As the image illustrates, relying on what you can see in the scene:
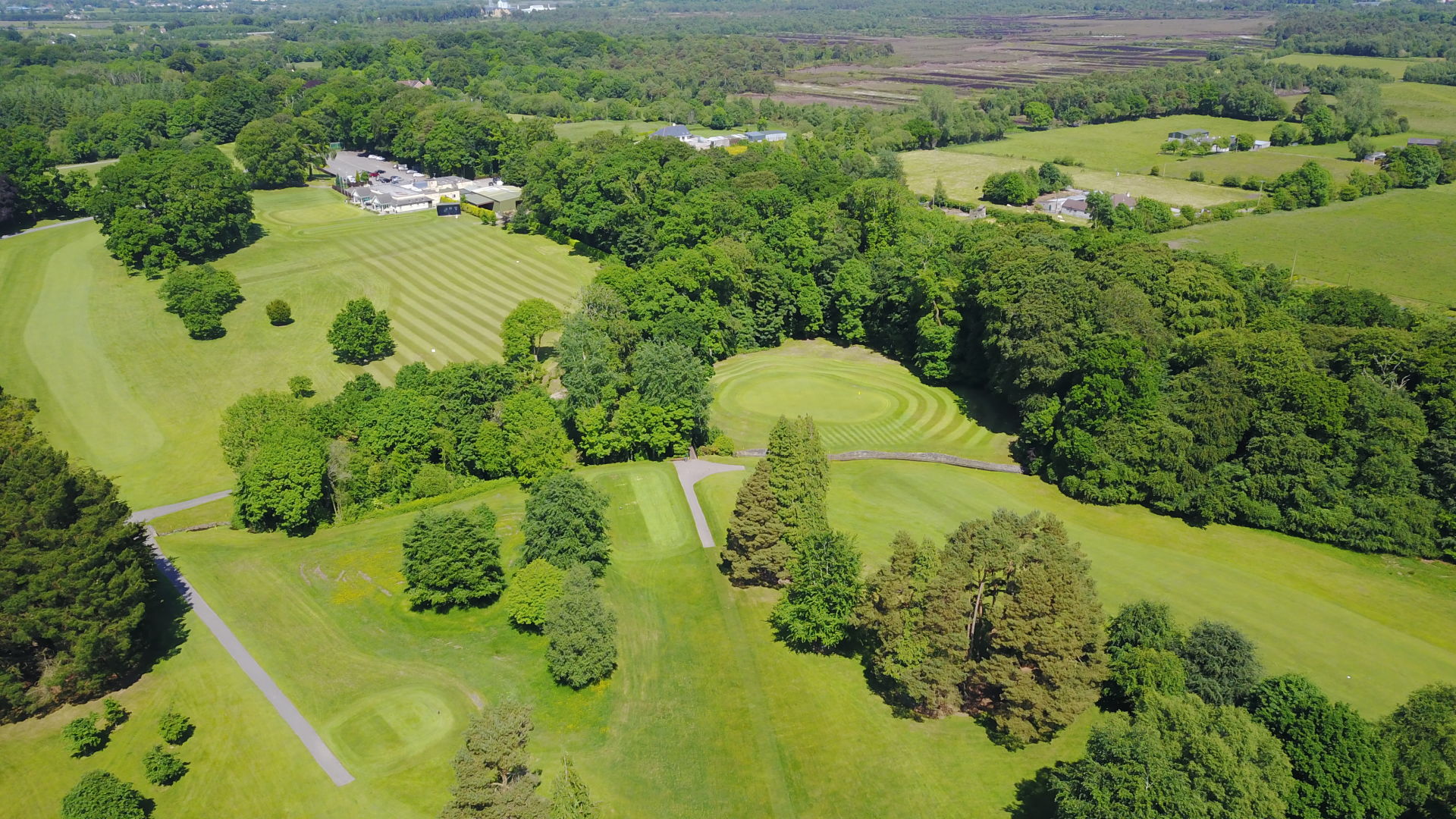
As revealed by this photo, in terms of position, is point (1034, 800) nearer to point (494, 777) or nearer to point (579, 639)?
point (579, 639)

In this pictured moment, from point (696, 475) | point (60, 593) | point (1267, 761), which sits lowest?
point (696, 475)

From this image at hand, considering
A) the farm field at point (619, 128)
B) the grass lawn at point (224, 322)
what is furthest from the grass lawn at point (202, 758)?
the farm field at point (619, 128)

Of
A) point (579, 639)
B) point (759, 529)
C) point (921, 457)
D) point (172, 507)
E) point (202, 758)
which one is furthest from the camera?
point (921, 457)

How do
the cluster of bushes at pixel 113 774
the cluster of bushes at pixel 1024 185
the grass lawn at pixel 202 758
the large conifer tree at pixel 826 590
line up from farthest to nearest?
the cluster of bushes at pixel 1024 185 < the large conifer tree at pixel 826 590 < the grass lawn at pixel 202 758 < the cluster of bushes at pixel 113 774

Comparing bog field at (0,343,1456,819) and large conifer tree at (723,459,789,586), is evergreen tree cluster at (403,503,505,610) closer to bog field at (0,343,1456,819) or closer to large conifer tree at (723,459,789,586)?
bog field at (0,343,1456,819)

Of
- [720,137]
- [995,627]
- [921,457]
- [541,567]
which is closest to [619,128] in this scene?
[720,137]

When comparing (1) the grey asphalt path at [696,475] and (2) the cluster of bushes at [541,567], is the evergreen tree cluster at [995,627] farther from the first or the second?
(1) the grey asphalt path at [696,475]
